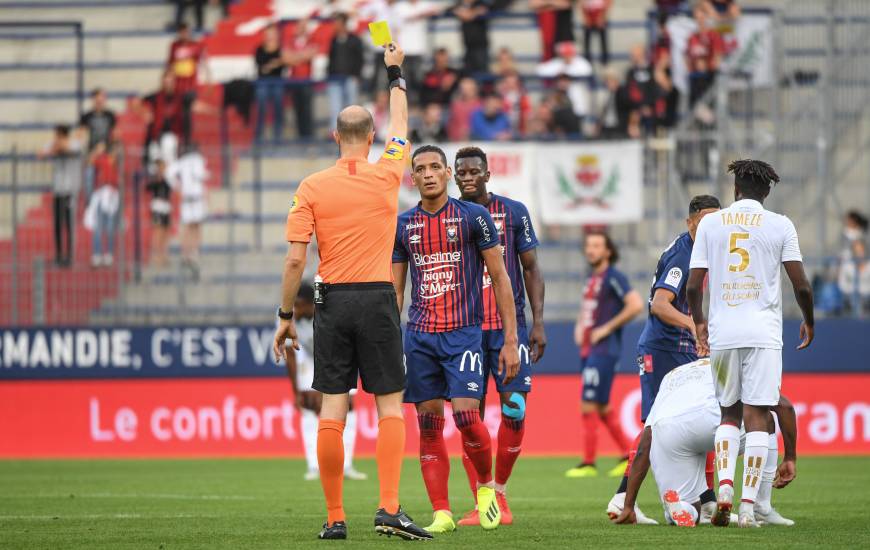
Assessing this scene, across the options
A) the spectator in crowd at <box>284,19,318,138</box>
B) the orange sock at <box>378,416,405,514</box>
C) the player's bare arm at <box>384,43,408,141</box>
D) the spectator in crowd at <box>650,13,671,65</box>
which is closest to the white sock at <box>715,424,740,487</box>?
the orange sock at <box>378,416,405,514</box>

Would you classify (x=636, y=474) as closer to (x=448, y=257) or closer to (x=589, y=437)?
(x=448, y=257)

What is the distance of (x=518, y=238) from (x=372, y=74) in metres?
15.4

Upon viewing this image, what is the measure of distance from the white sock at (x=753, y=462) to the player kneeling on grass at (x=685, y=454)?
0.94 ft

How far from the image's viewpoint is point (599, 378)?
17219 millimetres

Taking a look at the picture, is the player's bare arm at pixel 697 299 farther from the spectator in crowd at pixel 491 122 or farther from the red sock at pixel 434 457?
the spectator in crowd at pixel 491 122

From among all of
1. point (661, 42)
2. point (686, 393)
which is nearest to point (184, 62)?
point (661, 42)

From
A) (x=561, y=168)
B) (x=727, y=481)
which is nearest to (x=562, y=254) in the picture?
(x=561, y=168)

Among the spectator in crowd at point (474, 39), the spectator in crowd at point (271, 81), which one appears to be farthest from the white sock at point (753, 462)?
the spectator in crowd at point (474, 39)

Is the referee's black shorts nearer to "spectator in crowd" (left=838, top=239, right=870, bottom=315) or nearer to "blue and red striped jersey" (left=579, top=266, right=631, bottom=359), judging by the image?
"blue and red striped jersey" (left=579, top=266, right=631, bottom=359)

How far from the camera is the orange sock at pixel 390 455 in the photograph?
9.14 meters

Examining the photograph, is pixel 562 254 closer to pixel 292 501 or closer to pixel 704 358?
pixel 292 501

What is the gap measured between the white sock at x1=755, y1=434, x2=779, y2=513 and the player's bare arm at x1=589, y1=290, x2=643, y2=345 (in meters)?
6.92

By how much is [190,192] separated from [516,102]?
521 cm

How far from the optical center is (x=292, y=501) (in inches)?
513
